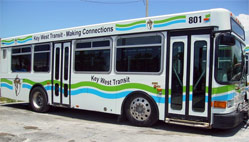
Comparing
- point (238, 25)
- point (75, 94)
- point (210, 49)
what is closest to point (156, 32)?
point (210, 49)

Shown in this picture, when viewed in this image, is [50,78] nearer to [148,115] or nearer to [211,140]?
[148,115]

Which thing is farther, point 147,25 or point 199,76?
point 147,25

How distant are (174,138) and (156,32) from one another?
8.95ft

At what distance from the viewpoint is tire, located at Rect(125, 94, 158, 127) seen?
22.2ft

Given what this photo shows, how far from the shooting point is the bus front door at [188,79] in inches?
236

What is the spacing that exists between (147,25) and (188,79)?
184 centimetres

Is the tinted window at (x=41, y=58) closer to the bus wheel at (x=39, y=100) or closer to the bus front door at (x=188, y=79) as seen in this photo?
the bus wheel at (x=39, y=100)

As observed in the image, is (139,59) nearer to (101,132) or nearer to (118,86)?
(118,86)

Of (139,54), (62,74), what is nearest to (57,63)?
(62,74)

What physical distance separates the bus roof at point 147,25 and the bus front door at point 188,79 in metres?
0.30

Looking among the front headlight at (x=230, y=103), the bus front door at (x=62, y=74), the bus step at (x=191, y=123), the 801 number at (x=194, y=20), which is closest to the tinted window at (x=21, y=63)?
the bus front door at (x=62, y=74)

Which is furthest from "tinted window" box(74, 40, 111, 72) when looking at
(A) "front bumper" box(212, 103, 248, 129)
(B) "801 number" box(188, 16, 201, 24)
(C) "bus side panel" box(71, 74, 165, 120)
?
(A) "front bumper" box(212, 103, 248, 129)

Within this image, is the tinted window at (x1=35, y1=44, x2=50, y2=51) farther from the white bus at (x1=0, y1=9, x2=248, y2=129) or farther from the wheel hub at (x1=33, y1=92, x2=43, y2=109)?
the wheel hub at (x1=33, y1=92, x2=43, y2=109)

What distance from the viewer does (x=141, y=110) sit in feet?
22.8
